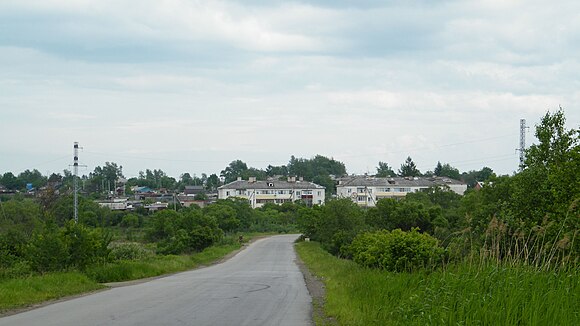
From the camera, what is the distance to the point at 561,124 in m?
26.3

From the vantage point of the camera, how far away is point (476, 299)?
9.16 m

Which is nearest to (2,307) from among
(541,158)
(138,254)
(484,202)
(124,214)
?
(541,158)

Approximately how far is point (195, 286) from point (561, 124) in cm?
1511

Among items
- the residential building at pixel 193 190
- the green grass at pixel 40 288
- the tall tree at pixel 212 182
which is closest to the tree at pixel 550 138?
the green grass at pixel 40 288

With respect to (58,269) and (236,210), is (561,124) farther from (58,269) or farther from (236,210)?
(236,210)

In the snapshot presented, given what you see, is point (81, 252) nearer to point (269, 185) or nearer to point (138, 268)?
point (138, 268)

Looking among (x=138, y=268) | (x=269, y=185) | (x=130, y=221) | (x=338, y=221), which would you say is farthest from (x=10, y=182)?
(x=138, y=268)

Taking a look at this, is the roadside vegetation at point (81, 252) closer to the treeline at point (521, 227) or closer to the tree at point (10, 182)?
the treeline at point (521, 227)

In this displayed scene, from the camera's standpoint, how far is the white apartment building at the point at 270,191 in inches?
5630

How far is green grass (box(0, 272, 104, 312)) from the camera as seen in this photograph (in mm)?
17719

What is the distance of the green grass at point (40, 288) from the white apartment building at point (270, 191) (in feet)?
385

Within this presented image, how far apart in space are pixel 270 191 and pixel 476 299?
134937 mm

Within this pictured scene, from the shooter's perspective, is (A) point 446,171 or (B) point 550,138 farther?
(A) point 446,171

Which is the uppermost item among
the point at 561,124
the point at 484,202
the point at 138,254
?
the point at 561,124
